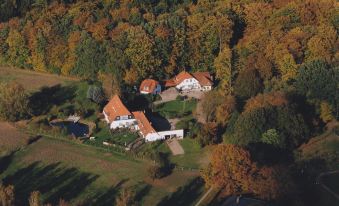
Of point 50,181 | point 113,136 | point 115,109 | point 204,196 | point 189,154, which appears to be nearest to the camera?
point 204,196

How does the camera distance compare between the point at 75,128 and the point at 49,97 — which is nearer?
the point at 75,128

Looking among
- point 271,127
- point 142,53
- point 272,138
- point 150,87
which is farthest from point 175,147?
point 142,53

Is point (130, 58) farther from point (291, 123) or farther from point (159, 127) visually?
point (291, 123)

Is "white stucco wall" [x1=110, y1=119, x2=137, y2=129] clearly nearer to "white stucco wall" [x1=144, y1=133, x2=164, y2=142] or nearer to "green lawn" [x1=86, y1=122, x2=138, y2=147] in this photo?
"green lawn" [x1=86, y1=122, x2=138, y2=147]

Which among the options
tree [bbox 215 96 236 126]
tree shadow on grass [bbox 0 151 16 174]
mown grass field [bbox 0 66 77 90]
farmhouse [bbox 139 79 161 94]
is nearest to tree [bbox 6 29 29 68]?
mown grass field [bbox 0 66 77 90]

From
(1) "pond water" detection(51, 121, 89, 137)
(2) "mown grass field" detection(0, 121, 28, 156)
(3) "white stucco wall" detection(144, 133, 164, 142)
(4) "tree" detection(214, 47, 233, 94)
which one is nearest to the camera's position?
(2) "mown grass field" detection(0, 121, 28, 156)

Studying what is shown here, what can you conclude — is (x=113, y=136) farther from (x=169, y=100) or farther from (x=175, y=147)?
(x=169, y=100)
